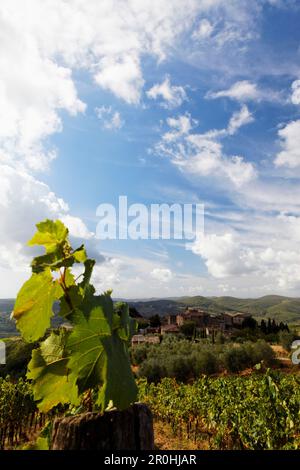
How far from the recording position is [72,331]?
4.04 ft

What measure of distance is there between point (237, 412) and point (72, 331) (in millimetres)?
15461

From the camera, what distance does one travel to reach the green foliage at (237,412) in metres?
11.8

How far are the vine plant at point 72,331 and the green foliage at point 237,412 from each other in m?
7.82

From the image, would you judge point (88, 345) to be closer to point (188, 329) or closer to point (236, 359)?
point (236, 359)

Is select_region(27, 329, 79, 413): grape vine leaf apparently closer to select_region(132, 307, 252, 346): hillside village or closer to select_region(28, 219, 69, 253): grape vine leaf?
select_region(28, 219, 69, 253): grape vine leaf

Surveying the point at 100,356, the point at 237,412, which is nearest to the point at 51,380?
the point at 100,356

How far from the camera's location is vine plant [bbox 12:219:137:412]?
125 cm

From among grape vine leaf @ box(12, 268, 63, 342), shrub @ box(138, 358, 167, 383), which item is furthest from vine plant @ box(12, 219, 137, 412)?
shrub @ box(138, 358, 167, 383)

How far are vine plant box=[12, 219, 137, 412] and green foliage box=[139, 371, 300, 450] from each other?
7817mm

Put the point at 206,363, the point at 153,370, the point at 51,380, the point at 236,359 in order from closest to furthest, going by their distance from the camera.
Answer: the point at 51,380 → the point at 153,370 → the point at 206,363 → the point at 236,359

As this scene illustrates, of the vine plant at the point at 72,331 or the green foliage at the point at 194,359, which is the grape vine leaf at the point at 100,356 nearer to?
the vine plant at the point at 72,331
